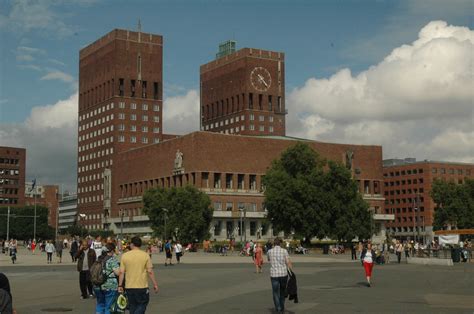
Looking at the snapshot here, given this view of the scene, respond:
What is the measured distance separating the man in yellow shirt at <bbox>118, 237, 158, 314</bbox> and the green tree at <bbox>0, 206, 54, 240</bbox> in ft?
479

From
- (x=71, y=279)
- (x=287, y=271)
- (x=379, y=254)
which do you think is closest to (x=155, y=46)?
(x=379, y=254)

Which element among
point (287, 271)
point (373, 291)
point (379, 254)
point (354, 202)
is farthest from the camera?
point (354, 202)

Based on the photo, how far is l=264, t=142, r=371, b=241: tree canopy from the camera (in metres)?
85.2

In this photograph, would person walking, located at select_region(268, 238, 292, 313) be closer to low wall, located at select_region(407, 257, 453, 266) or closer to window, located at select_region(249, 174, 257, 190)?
low wall, located at select_region(407, 257, 453, 266)

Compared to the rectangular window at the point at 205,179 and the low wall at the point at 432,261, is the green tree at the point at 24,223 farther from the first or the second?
the low wall at the point at 432,261

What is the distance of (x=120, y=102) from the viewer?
167125mm

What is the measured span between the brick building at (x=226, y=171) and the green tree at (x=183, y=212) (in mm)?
15073

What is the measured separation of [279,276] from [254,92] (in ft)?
549

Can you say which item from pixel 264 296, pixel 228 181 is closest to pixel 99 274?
pixel 264 296

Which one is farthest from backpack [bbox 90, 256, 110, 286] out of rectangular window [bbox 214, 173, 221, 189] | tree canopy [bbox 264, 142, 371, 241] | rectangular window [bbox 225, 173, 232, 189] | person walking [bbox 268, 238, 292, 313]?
rectangular window [bbox 225, 173, 232, 189]

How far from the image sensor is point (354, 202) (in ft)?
288

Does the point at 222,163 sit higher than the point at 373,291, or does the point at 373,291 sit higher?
the point at 222,163

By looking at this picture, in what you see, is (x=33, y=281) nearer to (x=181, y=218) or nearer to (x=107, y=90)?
(x=181, y=218)

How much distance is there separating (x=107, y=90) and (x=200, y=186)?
55.1m
